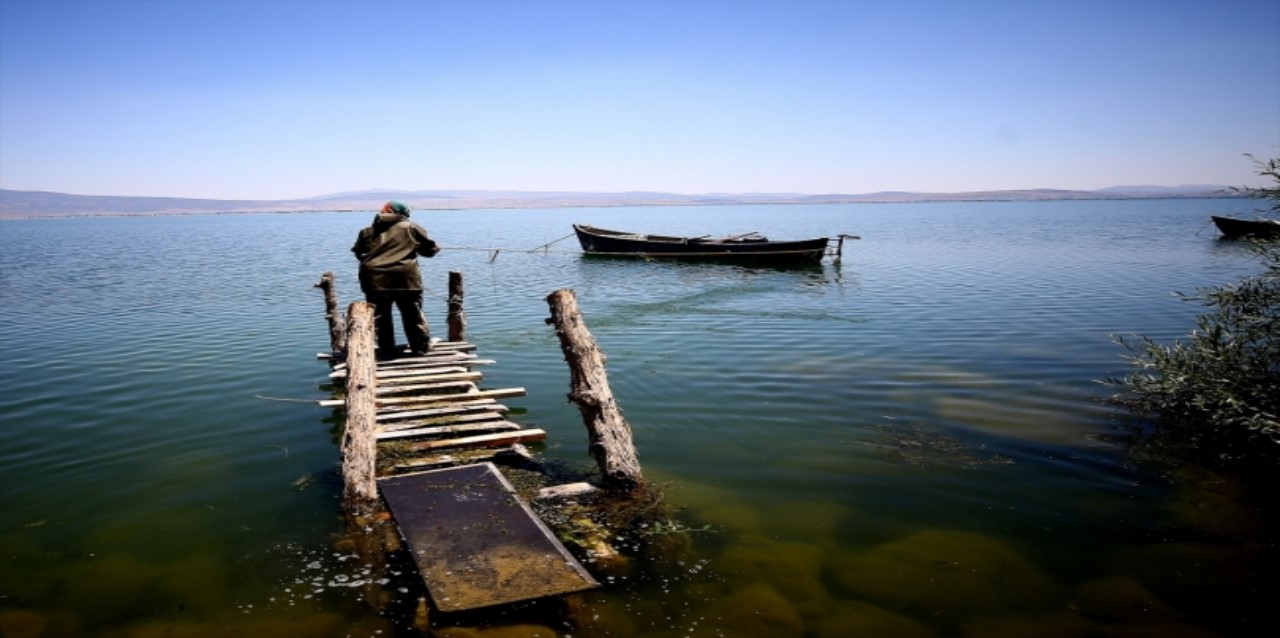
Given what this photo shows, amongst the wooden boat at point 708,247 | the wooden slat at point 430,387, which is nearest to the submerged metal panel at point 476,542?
the wooden slat at point 430,387

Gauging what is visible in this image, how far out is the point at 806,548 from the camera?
699cm

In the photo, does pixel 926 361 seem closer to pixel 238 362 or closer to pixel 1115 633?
pixel 1115 633

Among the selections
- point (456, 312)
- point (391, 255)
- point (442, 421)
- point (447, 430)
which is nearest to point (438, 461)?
point (447, 430)

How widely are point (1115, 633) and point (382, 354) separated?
11050 millimetres

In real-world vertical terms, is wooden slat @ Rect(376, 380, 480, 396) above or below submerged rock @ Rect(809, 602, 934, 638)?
above

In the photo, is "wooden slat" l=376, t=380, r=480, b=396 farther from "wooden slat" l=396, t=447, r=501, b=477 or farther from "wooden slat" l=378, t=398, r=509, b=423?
"wooden slat" l=396, t=447, r=501, b=477

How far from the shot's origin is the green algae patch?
6.06 m

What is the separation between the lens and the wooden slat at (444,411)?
9.68 m

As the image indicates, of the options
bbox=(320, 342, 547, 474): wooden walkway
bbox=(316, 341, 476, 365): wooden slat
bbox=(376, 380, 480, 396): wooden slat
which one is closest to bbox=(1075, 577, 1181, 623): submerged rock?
bbox=(320, 342, 547, 474): wooden walkway

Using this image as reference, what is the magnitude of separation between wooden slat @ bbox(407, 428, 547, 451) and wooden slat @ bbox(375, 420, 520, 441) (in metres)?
0.18

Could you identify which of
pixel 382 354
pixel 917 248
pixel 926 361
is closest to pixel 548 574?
pixel 382 354

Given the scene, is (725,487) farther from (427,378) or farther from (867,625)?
(427,378)

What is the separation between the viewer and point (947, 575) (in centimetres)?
645

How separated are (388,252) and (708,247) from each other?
28.9 metres
